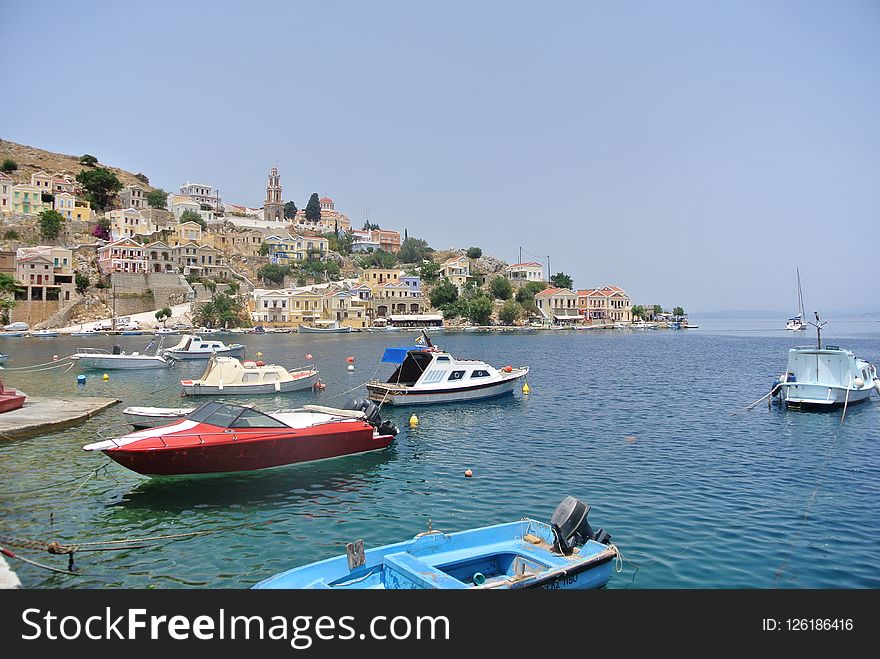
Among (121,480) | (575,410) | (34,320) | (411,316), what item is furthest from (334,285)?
(121,480)

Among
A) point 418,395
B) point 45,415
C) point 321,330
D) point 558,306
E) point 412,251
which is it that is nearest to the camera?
point 45,415

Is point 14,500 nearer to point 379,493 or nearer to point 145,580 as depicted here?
point 145,580

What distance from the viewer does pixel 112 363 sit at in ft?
156

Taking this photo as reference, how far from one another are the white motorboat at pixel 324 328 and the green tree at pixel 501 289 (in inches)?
1856

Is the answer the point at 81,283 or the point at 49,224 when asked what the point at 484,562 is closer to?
the point at 81,283

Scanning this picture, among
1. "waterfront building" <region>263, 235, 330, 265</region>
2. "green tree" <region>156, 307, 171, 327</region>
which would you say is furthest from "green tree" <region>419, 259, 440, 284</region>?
"green tree" <region>156, 307, 171, 327</region>

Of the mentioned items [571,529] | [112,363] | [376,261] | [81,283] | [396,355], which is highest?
[376,261]

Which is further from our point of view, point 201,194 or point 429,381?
point 201,194

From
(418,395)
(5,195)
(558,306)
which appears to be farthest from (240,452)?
(558,306)

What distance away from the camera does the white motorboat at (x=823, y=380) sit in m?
31.4

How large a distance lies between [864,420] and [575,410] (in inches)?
543

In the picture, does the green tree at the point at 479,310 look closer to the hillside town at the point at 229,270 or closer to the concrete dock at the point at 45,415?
the hillside town at the point at 229,270

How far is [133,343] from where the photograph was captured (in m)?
78.1

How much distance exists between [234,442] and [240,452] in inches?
15.2
